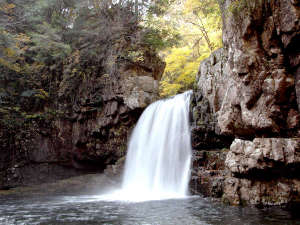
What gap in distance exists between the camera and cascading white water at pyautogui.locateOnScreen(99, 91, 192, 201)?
10.1 m

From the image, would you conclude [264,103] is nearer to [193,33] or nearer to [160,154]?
[160,154]

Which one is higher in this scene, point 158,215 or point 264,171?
point 264,171

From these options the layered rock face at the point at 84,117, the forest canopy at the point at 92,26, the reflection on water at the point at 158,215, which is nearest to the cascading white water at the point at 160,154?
the layered rock face at the point at 84,117

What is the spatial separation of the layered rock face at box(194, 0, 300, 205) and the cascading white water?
8.82 ft

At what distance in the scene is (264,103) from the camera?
698 centimetres

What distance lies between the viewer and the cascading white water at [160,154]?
1013 cm

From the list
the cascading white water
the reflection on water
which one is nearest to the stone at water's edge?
the reflection on water

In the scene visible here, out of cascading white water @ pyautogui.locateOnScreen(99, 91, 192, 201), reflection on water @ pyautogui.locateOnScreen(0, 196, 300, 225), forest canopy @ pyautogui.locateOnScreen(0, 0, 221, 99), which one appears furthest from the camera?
forest canopy @ pyautogui.locateOnScreen(0, 0, 221, 99)

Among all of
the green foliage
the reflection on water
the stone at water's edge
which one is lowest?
the reflection on water

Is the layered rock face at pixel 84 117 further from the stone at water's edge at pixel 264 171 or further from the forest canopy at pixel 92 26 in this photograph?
the stone at water's edge at pixel 264 171

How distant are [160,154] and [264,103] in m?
5.68

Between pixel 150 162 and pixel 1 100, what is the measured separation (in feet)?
32.1

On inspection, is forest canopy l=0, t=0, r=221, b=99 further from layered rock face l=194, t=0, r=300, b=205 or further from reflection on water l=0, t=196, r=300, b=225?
reflection on water l=0, t=196, r=300, b=225

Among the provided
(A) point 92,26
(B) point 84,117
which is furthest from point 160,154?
(A) point 92,26
